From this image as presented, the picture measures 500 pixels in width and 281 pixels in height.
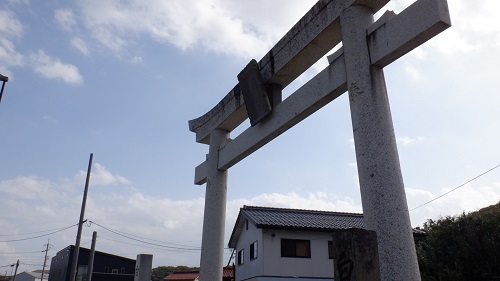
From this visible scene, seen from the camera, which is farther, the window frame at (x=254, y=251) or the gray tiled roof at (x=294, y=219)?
the window frame at (x=254, y=251)

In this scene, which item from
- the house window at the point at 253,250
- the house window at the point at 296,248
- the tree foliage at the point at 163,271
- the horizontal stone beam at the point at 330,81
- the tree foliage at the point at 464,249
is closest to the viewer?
the horizontal stone beam at the point at 330,81

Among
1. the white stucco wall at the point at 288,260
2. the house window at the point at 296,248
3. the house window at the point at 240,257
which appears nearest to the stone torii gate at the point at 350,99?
the white stucco wall at the point at 288,260

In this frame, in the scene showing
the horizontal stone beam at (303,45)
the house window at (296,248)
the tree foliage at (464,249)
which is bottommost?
the tree foliage at (464,249)

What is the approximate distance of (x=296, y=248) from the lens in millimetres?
18297

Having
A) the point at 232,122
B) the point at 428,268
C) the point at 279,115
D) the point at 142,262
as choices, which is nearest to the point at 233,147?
the point at 232,122

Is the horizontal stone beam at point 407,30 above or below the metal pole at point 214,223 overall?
above

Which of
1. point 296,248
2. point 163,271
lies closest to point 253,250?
point 296,248

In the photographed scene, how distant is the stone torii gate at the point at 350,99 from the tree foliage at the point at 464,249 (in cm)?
679

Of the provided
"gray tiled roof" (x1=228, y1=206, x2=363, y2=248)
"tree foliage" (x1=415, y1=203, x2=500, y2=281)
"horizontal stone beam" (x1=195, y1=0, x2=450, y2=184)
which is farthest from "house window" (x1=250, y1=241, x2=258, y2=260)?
"horizontal stone beam" (x1=195, y1=0, x2=450, y2=184)

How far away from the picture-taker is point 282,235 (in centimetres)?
1842

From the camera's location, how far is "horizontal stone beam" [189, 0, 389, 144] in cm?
565

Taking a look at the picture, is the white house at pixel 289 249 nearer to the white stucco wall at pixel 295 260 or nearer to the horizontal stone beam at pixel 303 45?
the white stucco wall at pixel 295 260

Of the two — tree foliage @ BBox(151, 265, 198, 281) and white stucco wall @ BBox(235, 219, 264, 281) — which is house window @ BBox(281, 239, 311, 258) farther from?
tree foliage @ BBox(151, 265, 198, 281)

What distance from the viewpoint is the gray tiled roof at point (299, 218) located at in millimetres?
18250
